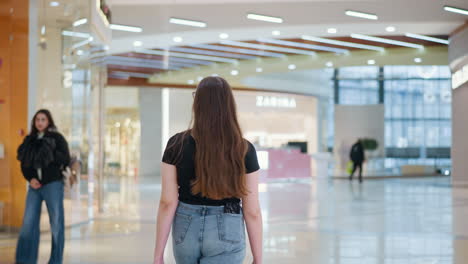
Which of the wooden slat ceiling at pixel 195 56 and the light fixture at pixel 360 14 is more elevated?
the light fixture at pixel 360 14

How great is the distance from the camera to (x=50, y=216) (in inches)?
228

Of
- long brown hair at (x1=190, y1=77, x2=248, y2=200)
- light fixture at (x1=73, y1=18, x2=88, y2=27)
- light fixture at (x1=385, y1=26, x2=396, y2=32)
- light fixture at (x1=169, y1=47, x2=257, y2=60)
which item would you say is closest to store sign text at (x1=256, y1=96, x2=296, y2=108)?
light fixture at (x1=169, y1=47, x2=257, y2=60)

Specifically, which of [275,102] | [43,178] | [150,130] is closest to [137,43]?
[150,130]

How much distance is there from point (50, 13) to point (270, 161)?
1511 centimetres

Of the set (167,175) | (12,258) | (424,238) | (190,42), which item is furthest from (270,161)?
(167,175)

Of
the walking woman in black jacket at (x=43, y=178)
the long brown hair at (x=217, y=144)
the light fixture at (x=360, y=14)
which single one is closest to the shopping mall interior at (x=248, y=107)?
the light fixture at (x=360, y=14)

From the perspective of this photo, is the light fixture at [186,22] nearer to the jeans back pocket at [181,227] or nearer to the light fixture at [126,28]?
the light fixture at [126,28]

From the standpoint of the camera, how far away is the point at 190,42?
16656 millimetres

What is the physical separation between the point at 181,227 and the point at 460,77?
17398mm

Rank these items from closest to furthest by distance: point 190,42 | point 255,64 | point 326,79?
1. point 190,42
2. point 255,64
3. point 326,79

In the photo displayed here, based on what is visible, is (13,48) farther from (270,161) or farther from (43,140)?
(270,161)

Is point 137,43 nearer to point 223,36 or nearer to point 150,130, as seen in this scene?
point 223,36

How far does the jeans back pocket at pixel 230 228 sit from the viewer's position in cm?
261

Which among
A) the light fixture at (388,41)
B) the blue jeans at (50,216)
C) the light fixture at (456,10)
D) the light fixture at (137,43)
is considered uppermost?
the light fixture at (456,10)
